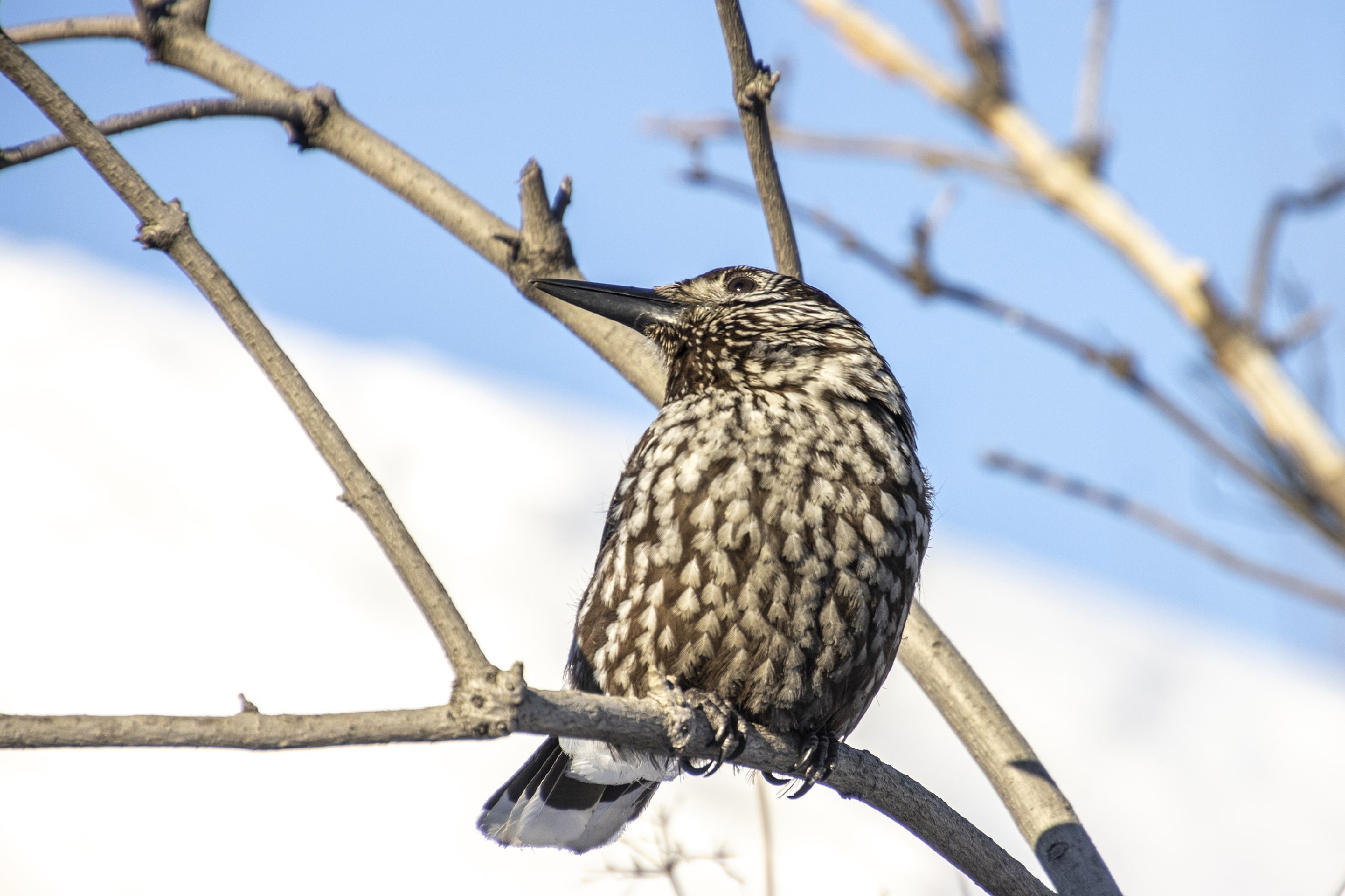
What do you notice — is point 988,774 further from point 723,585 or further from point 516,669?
point 516,669

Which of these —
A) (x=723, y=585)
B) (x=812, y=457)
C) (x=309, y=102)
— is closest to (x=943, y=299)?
(x=812, y=457)

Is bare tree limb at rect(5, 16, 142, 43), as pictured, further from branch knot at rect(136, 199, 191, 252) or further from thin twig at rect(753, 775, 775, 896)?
thin twig at rect(753, 775, 775, 896)

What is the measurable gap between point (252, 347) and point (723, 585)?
1.35 m

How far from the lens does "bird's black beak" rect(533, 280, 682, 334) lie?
3783 millimetres

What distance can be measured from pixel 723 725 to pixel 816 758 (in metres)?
0.33

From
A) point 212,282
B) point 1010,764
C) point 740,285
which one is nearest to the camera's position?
point 212,282

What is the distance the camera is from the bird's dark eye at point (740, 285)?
4.13 m

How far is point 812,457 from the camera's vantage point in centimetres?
343

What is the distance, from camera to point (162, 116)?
Result: 3.40 meters

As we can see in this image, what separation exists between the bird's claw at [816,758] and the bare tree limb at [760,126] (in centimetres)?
151

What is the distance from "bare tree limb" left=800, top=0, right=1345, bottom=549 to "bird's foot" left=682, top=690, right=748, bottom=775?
1.44 meters

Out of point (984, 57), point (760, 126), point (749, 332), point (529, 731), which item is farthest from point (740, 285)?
point (529, 731)

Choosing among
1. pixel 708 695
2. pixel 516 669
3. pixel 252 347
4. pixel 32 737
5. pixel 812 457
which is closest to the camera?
pixel 32 737

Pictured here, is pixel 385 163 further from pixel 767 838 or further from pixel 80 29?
pixel 767 838
